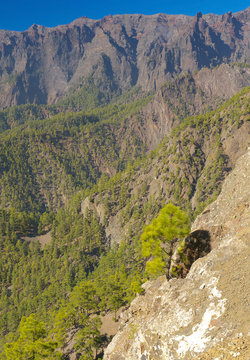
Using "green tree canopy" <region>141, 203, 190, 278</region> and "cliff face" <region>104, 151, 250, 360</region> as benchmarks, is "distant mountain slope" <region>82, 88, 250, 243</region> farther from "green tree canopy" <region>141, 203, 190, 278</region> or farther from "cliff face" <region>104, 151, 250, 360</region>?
"cliff face" <region>104, 151, 250, 360</region>

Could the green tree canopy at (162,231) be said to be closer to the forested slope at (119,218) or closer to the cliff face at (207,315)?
the cliff face at (207,315)

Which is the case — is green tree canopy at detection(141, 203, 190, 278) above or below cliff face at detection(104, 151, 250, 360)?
above

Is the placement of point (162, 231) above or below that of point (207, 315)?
above

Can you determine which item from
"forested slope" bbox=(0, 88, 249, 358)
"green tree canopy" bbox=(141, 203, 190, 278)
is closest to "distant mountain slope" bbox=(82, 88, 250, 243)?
"forested slope" bbox=(0, 88, 249, 358)

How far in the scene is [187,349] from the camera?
1555cm

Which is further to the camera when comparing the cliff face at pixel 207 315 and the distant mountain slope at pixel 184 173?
the distant mountain slope at pixel 184 173

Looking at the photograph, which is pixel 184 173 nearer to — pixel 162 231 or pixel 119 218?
pixel 119 218

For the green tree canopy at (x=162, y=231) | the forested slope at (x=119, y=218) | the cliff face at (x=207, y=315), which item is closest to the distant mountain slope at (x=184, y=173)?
the forested slope at (x=119, y=218)

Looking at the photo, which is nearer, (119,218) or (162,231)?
(162,231)

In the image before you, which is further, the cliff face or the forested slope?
the forested slope

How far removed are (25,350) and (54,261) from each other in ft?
320

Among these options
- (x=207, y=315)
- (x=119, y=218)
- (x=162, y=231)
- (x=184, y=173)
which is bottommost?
(x=119, y=218)

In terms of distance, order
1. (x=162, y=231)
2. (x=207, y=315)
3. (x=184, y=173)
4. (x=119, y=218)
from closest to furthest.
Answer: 1. (x=207, y=315)
2. (x=162, y=231)
3. (x=184, y=173)
4. (x=119, y=218)

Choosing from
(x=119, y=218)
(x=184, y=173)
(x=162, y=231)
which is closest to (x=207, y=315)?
(x=162, y=231)
